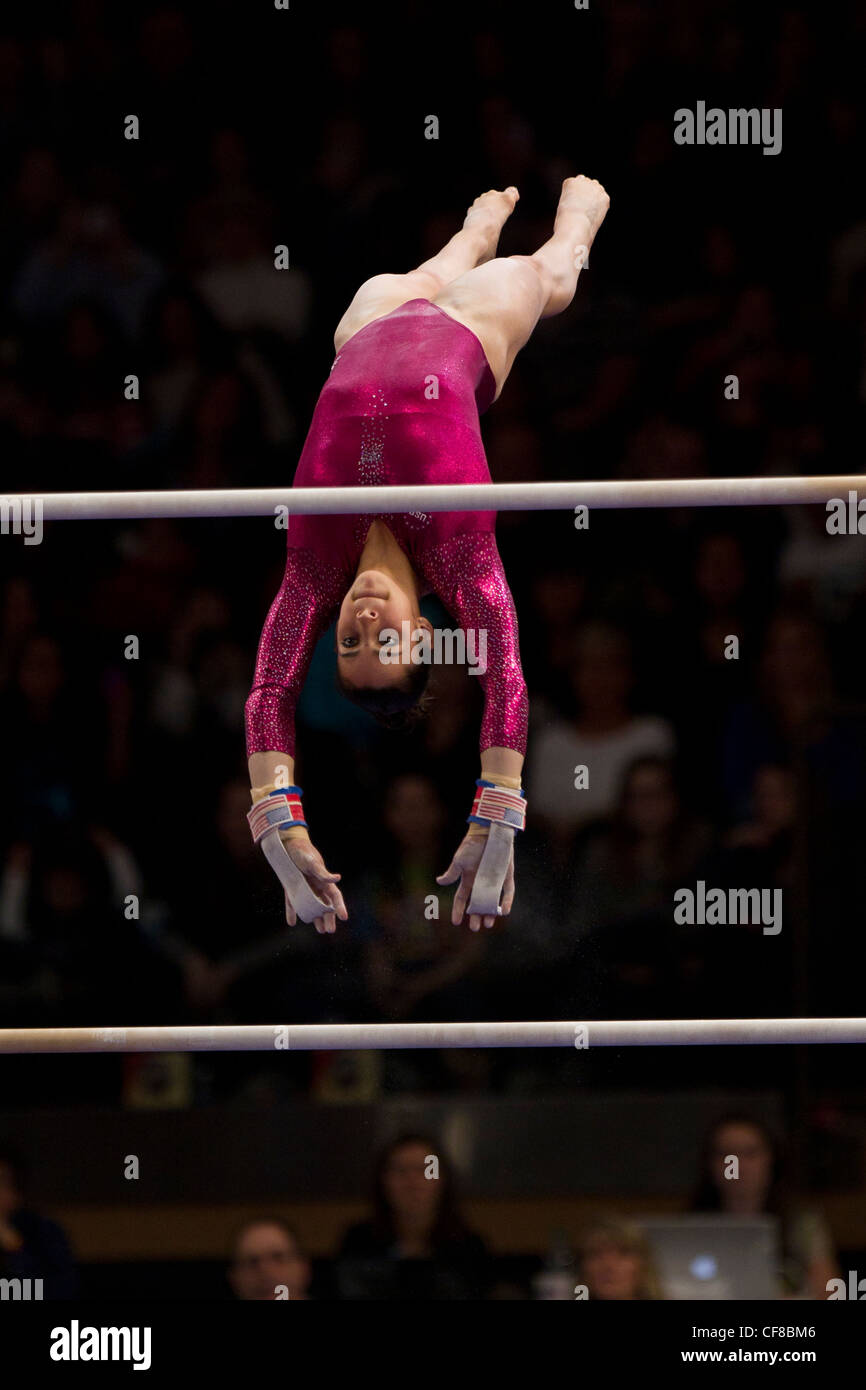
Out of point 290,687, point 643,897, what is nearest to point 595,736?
point 643,897

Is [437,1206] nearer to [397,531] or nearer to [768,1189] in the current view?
[768,1189]

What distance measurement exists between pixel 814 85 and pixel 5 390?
2258 mm

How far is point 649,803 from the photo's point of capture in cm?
372

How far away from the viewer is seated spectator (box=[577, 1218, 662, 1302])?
3291 mm

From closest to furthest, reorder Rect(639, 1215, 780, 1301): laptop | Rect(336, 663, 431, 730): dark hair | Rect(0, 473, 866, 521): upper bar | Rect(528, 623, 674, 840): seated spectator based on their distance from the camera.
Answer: Rect(0, 473, 866, 521): upper bar
Rect(336, 663, 431, 730): dark hair
Rect(639, 1215, 780, 1301): laptop
Rect(528, 623, 674, 840): seated spectator

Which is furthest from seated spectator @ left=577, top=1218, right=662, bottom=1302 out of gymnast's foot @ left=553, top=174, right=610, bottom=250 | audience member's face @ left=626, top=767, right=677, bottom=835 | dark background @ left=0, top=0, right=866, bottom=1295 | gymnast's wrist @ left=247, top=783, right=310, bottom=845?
gymnast's foot @ left=553, top=174, right=610, bottom=250

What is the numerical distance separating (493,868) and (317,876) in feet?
0.93

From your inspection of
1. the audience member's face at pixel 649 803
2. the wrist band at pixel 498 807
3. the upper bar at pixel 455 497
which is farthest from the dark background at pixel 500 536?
the upper bar at pixel 455 497

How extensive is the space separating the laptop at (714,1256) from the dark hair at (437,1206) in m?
0.36

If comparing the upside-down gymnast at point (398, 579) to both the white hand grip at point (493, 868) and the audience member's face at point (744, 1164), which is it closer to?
the white hand grip at point (493, 868)

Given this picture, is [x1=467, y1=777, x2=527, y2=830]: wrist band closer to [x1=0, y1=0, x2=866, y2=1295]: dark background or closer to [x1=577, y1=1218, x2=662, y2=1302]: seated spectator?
[x1=0, y1=0, x2=866, y2=1295]: dark background

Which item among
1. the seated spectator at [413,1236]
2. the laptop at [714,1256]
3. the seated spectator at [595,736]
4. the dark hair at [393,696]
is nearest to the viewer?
the dark hair at [393,696]

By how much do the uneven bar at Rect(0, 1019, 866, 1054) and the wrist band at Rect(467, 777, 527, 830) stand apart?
1.05 feet

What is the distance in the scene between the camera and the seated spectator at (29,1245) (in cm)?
339
